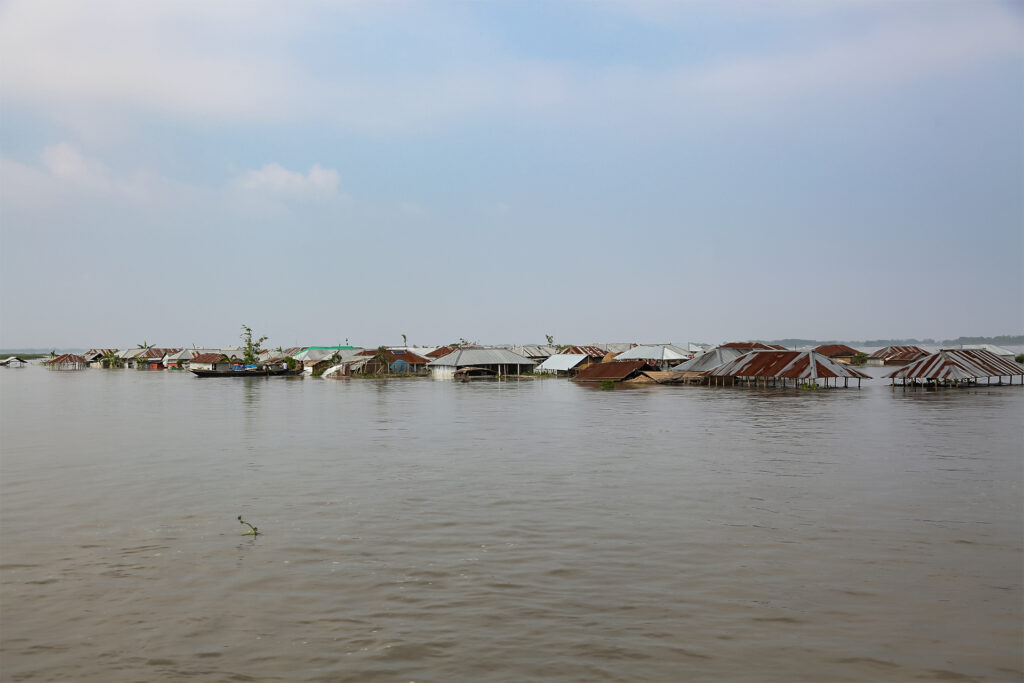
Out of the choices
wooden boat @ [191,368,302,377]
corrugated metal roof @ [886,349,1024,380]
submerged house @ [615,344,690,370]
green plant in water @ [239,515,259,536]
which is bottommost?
green plant in water @ [239,515,259,536]

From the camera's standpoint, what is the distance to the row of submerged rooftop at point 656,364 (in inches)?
2292

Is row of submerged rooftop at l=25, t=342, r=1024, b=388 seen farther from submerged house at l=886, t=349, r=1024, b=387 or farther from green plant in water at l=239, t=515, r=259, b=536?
green plant in water at l=239, t=515, r=259, b=536

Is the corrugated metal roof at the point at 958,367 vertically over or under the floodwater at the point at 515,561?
over

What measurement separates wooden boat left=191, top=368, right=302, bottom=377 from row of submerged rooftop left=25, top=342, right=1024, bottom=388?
140 cm

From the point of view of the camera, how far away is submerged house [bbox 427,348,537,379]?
81.9 m

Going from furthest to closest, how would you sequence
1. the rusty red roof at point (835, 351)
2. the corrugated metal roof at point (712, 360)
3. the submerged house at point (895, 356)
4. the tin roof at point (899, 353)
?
1. the submerged house at point (895, 356)
2. the tin roof at point (899, 353)
3. the rusty red roof at point (835, 351)
4. the corrugated metal roof at point (712, 360)

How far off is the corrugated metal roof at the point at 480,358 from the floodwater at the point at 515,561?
54965 millimetres

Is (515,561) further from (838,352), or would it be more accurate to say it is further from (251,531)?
(838,352)

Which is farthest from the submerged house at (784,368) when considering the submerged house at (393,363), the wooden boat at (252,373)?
the wooden boat at (252,373)

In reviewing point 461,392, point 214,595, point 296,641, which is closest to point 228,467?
point 214,595

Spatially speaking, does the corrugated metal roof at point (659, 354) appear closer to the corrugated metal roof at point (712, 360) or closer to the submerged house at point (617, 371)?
the submerged house at point (617, 371)

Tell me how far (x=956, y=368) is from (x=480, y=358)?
4697 centimetres

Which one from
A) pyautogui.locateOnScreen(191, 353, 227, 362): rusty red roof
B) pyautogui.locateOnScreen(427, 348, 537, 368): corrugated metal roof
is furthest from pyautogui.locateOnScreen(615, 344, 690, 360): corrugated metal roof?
pyautogui.locateOnScreen(191, 353, 227, 362): rusty red roof

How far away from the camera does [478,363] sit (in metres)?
82.2
